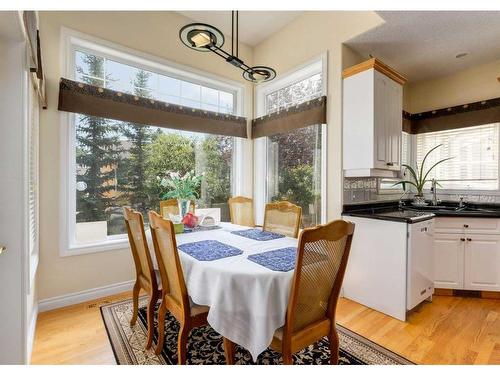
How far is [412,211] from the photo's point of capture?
2.87 metres

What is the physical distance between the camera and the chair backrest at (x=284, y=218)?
2.35 meters

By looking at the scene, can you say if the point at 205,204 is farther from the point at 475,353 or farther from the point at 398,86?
the point at 475,353

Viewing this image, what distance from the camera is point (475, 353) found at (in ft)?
5.98

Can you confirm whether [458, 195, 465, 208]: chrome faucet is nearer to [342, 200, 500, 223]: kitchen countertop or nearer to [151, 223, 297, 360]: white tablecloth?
[342, 200, 500, 223]: kitchen countertop

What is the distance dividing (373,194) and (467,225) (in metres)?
0.93

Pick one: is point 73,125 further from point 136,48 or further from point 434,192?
point 434,192

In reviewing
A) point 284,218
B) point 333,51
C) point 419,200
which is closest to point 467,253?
point 419,200

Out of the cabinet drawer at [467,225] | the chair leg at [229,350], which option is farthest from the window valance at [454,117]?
the chair leg at [229,350]

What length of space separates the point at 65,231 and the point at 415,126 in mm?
4490

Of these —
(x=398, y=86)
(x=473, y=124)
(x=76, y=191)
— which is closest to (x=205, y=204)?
(x=76, y=191)

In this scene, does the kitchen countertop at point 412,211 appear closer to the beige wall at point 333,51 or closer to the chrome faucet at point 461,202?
the chrome faucet at point 461,202

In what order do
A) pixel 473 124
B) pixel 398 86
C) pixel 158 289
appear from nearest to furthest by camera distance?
pixel 158 289 < pixel 398 86 < pixel 473 124

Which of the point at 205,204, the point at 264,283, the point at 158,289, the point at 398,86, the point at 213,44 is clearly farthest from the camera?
the point at 205,204

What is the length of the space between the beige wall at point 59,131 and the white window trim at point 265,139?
1.26m
